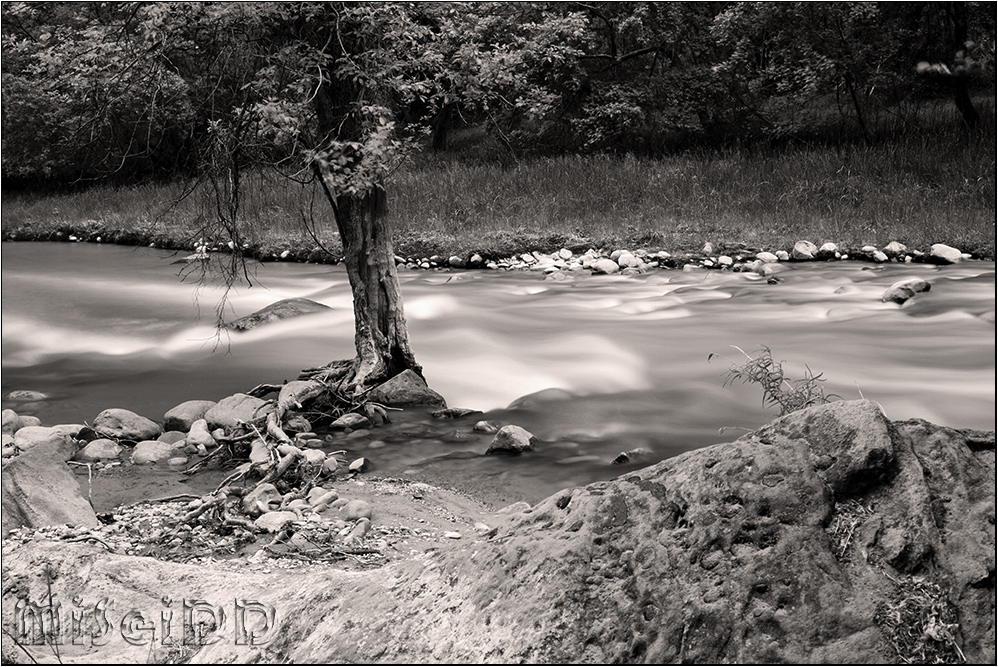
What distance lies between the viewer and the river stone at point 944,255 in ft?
40.4

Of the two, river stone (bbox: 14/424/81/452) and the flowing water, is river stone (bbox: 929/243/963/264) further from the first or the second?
river stone (bbox: 14/424/81/452)

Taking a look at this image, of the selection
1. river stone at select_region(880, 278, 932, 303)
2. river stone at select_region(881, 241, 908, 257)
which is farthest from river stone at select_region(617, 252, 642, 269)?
river stone at select_region(880, 278, 932, 303)

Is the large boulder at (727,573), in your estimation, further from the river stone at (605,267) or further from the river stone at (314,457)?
the river stone at (605,267)

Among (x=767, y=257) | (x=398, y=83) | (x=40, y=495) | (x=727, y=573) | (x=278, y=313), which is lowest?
(x=767, y=257)

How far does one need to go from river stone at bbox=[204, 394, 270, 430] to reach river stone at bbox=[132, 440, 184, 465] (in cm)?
38

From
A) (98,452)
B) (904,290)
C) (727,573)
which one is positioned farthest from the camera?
(904,290)

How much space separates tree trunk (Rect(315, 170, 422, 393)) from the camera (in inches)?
260

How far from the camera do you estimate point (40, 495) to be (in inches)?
154

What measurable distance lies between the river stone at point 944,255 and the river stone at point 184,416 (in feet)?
33.1

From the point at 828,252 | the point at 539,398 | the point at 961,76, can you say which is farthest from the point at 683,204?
the point at 539,398

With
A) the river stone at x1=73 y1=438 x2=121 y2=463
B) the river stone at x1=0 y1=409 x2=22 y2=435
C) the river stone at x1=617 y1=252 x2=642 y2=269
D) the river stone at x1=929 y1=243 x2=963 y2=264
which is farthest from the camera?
the river stone at x1=617 y1=252 x2=642 y2=269

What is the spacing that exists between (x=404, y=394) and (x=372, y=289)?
821 mm

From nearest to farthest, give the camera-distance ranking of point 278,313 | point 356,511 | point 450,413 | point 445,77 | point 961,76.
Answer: point 356,511, point 445,77, point 450,413, point 278,313, point 961,76

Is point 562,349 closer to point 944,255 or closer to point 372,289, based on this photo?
point 372,289
